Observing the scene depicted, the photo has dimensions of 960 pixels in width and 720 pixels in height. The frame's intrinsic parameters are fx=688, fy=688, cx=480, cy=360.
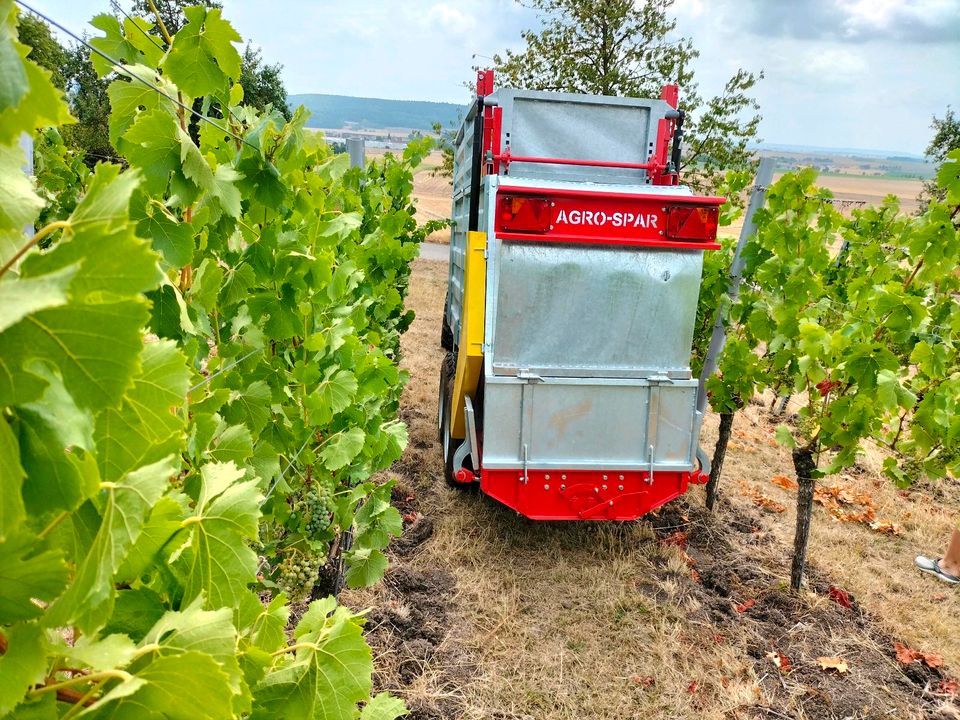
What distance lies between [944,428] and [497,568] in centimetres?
275

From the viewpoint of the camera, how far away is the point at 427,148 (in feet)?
24.5

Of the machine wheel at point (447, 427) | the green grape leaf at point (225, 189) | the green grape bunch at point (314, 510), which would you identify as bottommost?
the machine wheel at point (447, 427)

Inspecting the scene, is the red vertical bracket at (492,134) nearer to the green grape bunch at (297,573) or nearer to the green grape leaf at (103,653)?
the green grape bunch at (297,573)

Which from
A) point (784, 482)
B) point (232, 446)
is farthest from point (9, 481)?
point (784, 482)

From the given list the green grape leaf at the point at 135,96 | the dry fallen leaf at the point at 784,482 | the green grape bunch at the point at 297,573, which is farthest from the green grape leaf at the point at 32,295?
the dry fallen leaf at the point at 784,482

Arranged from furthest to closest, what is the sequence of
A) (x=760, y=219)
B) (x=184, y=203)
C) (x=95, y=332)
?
(x=760, y=219) → (x=184, y=203) → (x=95, y=332)

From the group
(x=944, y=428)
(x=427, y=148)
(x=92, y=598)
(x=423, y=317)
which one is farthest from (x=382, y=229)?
(x=423, y=317)

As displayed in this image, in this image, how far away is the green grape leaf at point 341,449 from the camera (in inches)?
109

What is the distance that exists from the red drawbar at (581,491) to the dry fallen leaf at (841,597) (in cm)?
122

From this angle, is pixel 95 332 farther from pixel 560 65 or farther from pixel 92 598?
pixel 560 65

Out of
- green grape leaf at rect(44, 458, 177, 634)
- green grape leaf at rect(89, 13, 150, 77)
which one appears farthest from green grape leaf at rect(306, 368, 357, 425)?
green grape leaf at rect(44, 458, 177, 634)

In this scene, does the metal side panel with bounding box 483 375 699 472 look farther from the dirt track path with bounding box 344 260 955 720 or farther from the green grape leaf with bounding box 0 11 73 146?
the green grape leaf with bounding box 0 11 73 146

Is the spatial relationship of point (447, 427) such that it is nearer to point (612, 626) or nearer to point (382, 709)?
point (612, 626)

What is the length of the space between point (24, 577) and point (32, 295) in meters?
0.34
